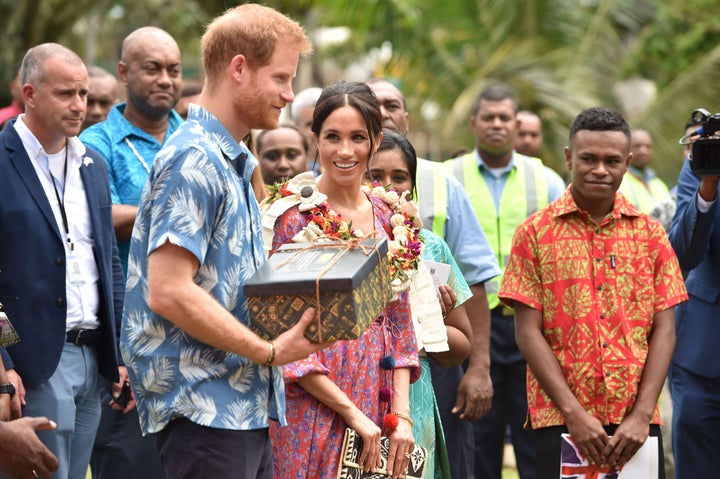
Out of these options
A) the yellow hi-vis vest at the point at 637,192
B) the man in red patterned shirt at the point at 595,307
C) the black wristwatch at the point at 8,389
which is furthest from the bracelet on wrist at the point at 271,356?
the yellow hi-vis vest at the point at 637,192

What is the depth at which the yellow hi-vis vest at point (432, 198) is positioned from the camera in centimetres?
638

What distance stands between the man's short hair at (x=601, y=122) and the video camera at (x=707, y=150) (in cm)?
38

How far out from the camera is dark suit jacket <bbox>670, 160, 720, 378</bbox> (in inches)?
239

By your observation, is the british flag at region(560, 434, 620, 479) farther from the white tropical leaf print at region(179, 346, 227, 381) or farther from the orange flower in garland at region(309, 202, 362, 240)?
the white tropical leaf print at region(179, 346, 227, 381)

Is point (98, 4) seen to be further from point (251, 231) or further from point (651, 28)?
point (251, 231)

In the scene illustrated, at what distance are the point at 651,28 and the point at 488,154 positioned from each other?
14.2 m

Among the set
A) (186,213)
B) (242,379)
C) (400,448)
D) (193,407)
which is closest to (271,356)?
(242,379)

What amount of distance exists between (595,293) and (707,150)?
102 centimetres

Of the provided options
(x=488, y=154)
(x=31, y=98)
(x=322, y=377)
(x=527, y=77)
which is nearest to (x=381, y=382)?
(x=322, y=377)

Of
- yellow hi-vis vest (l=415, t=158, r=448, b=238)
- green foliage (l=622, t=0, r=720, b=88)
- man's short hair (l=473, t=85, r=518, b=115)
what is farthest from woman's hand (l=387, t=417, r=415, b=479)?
green foliage (l=622, t=0, r=720, b=88)

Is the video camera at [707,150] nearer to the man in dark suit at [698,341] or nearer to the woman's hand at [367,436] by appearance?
the man in dark suit at [698,341]

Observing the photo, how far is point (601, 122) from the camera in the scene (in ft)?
18.6

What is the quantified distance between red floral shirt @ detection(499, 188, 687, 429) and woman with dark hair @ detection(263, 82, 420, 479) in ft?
3.16

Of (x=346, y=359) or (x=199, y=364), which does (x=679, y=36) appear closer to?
(x=346, y=359)
